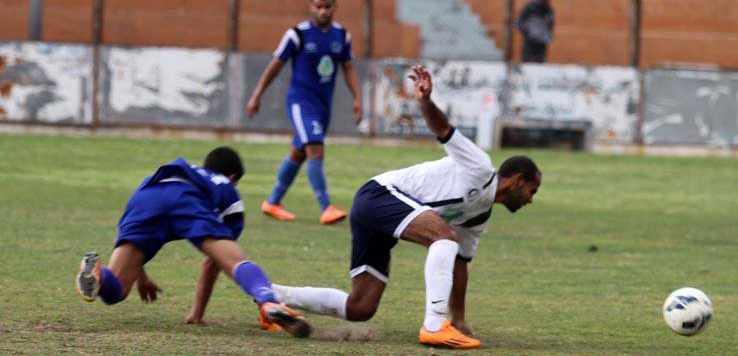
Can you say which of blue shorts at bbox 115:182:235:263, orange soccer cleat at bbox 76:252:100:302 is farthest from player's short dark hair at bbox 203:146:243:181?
orange soccer cleat at bbox 76:252:100:302

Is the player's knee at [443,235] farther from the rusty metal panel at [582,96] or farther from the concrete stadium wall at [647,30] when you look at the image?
the concrete stadium wall at [647,30]

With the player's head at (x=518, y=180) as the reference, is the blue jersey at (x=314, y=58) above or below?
above

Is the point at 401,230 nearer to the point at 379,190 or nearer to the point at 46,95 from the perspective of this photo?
the point at 379,190

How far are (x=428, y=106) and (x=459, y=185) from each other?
460 mm

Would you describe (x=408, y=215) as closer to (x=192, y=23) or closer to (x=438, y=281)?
(x=438, y=281)

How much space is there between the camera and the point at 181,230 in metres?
7.09

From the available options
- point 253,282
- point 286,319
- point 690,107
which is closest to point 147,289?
point 253,282

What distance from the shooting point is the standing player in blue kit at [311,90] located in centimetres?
1297

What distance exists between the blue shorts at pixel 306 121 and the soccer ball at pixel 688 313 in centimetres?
589

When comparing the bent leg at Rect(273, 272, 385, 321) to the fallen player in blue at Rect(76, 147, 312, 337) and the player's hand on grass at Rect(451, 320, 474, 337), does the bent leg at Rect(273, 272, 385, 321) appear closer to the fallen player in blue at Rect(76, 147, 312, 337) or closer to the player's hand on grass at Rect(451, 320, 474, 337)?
the fallen player in blue at Rect(76, 147, 312, 337)

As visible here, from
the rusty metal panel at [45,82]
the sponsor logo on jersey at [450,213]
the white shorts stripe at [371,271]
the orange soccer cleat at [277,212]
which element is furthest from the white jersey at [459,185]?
the rusty metal panel at [45,82]

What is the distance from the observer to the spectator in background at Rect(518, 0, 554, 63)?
76.8 feet

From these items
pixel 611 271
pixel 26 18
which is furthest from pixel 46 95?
pixel 611 271

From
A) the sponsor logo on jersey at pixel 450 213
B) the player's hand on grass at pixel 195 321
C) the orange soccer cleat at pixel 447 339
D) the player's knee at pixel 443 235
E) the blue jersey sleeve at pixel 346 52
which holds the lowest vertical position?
the player's hand on grass at pixel 195 321
